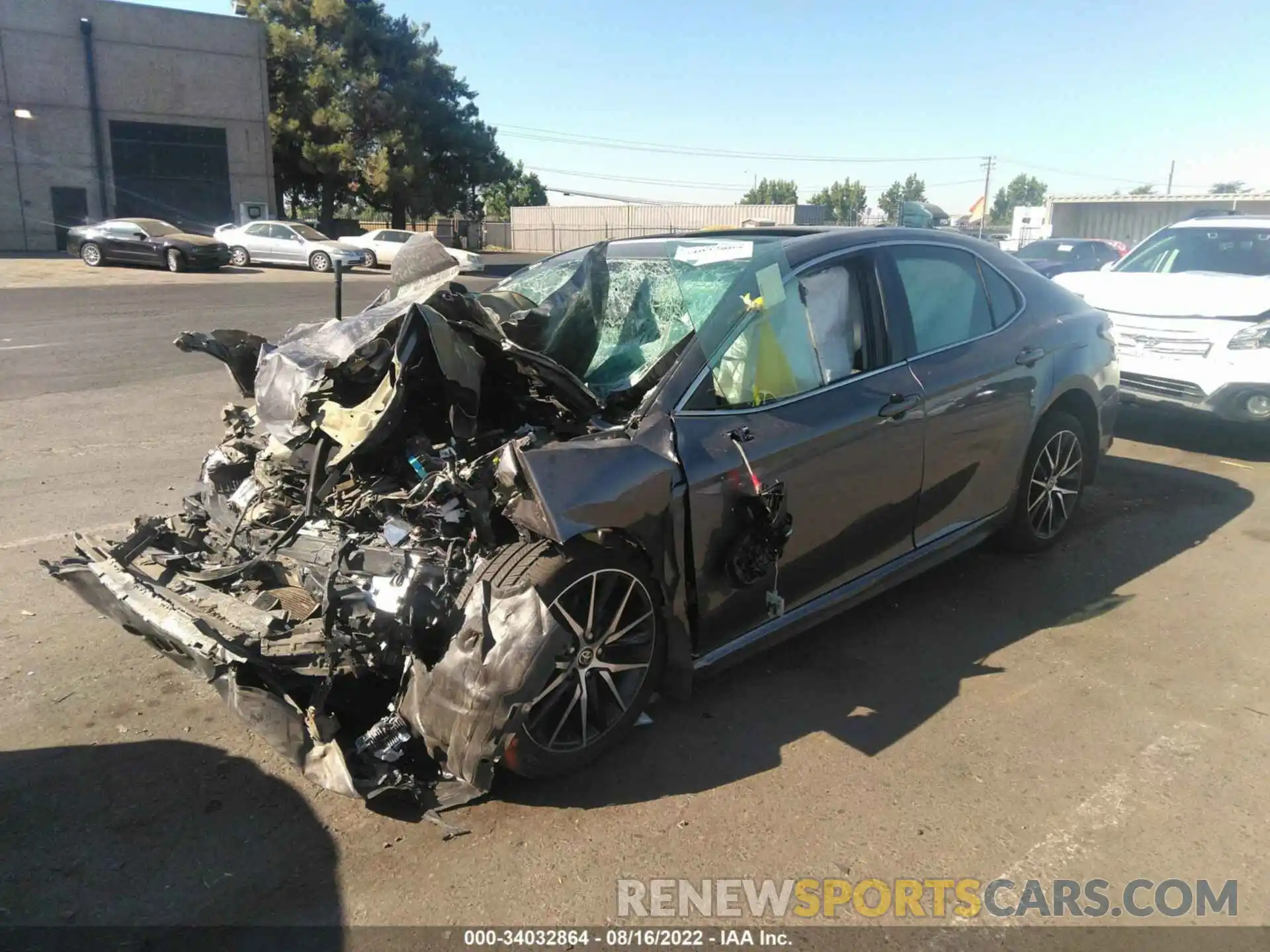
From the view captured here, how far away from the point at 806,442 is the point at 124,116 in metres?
38.7

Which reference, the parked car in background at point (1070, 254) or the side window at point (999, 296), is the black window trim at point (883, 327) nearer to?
the side window at point (999, 296)

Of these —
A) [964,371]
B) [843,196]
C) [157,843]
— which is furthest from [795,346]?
[843,196]

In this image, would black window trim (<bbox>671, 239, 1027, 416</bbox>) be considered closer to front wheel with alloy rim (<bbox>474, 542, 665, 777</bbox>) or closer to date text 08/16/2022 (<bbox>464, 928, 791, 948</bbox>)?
front wheel with alloy rim (<bbox>474, 542, 665, 777</bbox>)

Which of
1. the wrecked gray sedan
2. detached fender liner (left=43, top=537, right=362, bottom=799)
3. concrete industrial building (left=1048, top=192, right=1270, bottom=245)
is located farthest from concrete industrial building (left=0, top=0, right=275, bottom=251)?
detached fender liner (left=43, top=537, right=362, bottom=799)

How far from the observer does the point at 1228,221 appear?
29.5ft

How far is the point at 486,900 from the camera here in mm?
2607

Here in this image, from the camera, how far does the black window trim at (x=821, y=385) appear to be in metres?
3.37

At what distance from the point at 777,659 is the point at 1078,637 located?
1528 millimetres

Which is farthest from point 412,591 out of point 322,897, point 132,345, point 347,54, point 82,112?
point 347,54

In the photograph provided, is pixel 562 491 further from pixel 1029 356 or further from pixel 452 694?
pixel 1029 356

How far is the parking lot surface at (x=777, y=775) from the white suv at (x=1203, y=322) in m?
2.41

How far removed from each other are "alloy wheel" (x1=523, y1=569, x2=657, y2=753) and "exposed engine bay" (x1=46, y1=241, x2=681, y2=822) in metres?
0.18

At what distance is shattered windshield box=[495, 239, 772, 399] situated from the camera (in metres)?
3.70

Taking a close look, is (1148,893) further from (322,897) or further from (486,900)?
(322,897)
